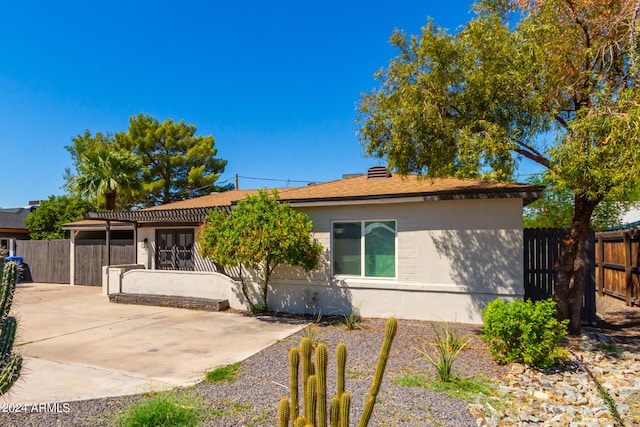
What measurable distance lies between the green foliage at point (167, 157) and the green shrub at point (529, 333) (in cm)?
2524

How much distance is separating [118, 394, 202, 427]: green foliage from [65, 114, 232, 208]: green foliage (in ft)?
82.3

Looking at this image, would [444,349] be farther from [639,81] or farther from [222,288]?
[222,288]

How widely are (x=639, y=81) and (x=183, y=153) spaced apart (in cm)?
2903

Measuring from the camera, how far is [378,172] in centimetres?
1243

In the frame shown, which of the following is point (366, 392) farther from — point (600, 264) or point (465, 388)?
point (600, 264)

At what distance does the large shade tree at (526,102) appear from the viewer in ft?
18.0

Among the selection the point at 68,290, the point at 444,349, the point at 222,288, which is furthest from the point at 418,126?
the point at 68,290

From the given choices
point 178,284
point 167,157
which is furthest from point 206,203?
point 167,157

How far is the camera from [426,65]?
7473 millimetres

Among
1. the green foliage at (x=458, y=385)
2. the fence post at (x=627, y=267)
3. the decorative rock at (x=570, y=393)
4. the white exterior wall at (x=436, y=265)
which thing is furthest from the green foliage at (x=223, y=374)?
the fence post at (x=627, y=267)

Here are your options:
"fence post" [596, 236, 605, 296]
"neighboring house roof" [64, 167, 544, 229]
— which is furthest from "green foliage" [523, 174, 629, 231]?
"neighboring house roof" [64, 167, 544, 229]

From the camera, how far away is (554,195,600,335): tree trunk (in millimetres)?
7238

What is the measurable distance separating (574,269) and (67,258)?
20052 millimetres

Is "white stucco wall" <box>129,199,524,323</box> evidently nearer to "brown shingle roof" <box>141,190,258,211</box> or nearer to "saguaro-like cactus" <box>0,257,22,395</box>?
"brown shingle roof" <box>141,190,258,211</box>
